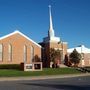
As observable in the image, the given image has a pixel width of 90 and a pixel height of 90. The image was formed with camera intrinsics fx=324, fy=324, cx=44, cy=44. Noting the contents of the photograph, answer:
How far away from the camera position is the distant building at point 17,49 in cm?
7288

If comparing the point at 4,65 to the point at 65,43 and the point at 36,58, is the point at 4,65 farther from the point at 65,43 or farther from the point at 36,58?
the point at 65,43

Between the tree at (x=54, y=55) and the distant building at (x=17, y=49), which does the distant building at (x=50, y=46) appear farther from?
the distant building at (x=17, y=49)

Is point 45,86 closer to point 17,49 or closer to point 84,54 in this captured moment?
point 17,49

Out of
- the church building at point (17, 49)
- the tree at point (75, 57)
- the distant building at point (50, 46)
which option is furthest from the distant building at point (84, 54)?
the church building at point (17, 49)

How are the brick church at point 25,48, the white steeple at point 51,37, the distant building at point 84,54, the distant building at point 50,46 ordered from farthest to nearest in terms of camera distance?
the distant building at point 84,54
the white steeple at point 51,37
the distant building at point 50,46
the brick church at point 25,48

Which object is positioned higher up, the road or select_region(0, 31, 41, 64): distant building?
select_region(0, 31, 41, 64): distant building

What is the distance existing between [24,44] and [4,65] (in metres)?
9.41

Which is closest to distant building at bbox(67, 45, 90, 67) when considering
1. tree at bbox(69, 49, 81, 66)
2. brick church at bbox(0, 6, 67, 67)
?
tree at bbox(69, 49, 81, 66)

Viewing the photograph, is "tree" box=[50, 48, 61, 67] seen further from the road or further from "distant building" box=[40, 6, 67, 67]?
the road

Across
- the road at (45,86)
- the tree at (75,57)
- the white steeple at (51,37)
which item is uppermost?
the white steeple at (51,37)

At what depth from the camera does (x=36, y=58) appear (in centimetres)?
7744

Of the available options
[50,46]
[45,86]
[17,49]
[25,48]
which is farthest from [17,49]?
[45,86]

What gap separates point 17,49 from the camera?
74812mm

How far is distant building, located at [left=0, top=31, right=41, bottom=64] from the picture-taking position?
72875 mm
